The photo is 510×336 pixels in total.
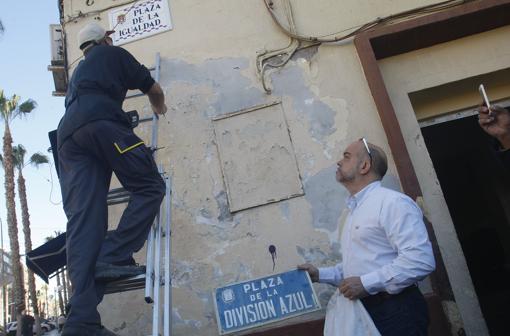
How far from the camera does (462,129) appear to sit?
5.98 m

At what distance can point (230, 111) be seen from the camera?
13.4ft

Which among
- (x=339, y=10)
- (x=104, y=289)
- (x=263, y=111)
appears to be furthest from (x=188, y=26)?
(x=104, y=289)

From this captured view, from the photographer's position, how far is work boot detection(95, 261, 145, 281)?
236 centimetres

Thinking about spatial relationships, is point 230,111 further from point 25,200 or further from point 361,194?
point 25,200

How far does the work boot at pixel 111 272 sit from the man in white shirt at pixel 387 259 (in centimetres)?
118

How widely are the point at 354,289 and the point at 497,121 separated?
136 cm

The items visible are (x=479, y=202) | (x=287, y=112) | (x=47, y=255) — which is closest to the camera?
(x=47, y=255)

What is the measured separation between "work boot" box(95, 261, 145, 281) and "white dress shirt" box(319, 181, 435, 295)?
1226mm

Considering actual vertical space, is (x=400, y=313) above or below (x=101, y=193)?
below

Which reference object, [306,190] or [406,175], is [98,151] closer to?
[306,190]

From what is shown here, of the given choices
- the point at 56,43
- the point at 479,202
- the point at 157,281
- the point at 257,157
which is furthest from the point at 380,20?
the point at 479,202

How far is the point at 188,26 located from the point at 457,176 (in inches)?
239

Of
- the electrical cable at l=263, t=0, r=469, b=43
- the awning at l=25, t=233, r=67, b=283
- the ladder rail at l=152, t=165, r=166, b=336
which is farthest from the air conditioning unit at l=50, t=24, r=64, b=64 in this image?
the ladder rail at l=152, t=165, r=166, b=336

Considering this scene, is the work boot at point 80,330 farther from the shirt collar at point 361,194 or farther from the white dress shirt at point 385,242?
the shirt collar at point 361,194
